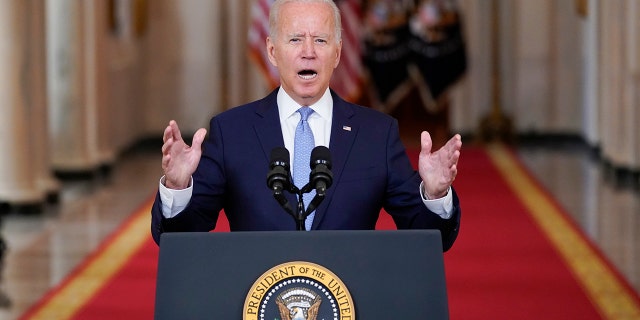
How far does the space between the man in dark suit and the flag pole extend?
15.4 m

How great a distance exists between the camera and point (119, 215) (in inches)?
512

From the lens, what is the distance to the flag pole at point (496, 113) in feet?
64.3

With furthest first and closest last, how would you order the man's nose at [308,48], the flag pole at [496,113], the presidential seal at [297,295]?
the flag pole at [496,113]
the man's nose at [308,48]
the presidential seal at [297,295]

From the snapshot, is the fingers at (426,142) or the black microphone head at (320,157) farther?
the fingers at (426,142)

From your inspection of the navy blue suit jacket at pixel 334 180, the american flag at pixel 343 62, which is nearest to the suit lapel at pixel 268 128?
the navy blue suit jacket at pixel 334 180

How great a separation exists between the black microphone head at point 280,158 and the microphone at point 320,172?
2.7 inches

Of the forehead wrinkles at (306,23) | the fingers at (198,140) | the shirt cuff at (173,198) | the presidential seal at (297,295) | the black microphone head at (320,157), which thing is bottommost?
the presidential seal at (297,295)

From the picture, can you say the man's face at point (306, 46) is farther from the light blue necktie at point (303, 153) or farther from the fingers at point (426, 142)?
the fingers at point (426, 142)

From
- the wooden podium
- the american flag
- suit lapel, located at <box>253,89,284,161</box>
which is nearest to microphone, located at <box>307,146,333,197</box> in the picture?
the wooden podium

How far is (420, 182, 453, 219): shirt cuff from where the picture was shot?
13.2 ft

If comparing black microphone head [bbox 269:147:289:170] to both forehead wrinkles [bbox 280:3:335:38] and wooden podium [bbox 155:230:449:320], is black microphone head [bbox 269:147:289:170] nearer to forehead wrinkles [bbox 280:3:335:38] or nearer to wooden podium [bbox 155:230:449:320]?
wooden podium [bbox 155:230:449:320]

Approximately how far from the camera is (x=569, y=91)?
19.9m

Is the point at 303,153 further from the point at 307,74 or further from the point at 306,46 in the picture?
the point at 306,46

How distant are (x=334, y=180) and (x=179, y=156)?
21.2 inches
